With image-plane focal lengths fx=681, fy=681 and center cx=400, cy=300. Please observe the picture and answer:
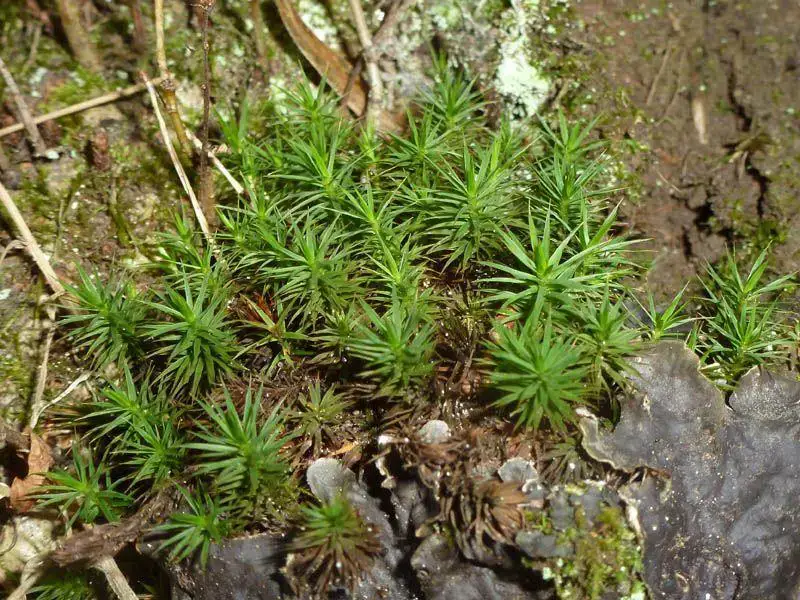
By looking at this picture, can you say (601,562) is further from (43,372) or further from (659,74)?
(659,74)

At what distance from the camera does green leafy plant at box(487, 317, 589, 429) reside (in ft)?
7.52

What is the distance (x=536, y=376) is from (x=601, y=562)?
62 cm

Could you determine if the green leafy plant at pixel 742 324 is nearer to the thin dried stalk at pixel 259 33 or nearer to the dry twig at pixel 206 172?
the dry twig at pixel 206 172

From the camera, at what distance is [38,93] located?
3336mm

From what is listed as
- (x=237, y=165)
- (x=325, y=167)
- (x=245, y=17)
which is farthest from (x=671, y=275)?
(x=245, y=17)

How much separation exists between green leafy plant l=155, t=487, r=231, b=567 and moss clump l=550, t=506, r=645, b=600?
3.73ft

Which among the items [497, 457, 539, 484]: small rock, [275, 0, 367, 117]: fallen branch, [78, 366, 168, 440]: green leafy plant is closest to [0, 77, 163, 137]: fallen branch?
[275, 0, 367, 117]: fallen branch

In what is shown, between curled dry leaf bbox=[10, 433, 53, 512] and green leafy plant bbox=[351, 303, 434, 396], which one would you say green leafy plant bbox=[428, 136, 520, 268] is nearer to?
green leafy plant bbox=[351, 303, 434, 396]

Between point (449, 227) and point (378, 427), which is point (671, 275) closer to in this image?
point (449, 227)

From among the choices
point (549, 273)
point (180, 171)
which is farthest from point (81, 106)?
point (549, 273)

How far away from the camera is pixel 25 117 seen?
3.13 metres

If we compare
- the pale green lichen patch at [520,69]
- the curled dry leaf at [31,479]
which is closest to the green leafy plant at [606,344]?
the pale green lichen patch at [520,69]

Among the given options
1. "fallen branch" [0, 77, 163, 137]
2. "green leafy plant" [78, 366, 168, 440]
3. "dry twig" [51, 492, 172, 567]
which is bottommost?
"dry twig" [51, 492, 172, 567]

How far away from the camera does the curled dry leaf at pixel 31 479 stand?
8.90ft
